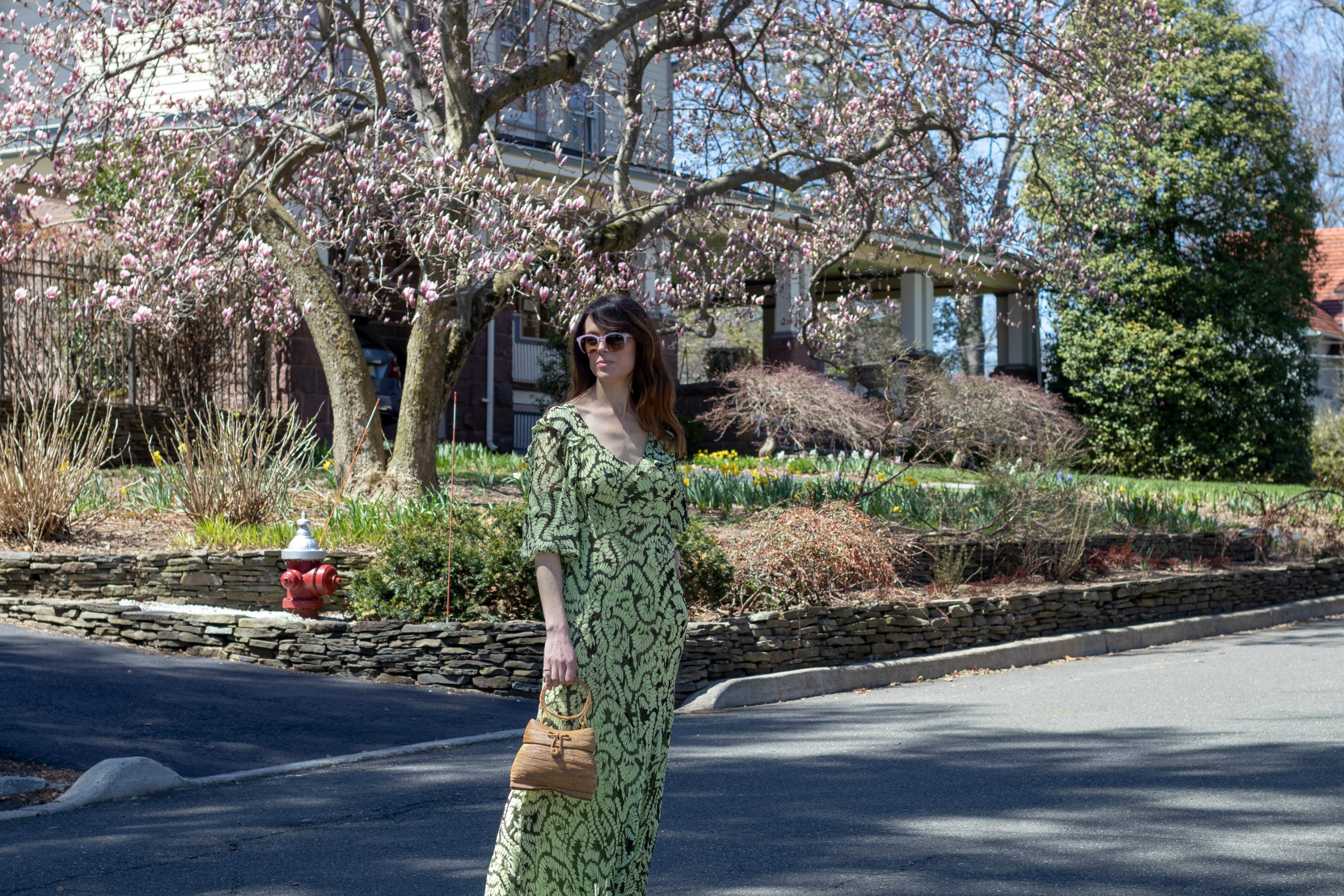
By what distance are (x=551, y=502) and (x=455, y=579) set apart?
6000 mm

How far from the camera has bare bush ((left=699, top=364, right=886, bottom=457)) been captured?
18.2 meters

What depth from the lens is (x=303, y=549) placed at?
977cm

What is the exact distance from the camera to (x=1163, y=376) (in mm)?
25734

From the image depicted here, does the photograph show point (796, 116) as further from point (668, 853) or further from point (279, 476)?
point (668, 853)

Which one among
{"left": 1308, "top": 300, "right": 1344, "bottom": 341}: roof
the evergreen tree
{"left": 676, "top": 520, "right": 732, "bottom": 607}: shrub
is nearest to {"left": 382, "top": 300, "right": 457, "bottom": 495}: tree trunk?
{"left": 676, "top": 520, "right": 732, "bottom": 607}: shrub

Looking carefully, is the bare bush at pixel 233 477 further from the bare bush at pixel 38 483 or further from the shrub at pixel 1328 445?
the shrub at pixel 1328 445

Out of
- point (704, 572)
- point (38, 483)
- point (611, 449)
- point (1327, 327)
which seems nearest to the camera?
point (611, 449)

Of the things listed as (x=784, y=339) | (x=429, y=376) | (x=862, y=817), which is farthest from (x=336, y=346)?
(x=784, y=339)

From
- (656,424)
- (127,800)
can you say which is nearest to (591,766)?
(656,424)

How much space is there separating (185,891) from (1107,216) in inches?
659

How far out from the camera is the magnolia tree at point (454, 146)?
474 inches

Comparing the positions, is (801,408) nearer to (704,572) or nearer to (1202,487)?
(704,572)

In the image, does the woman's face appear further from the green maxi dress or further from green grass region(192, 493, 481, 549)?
green grass region(192, 493, 481, 549)

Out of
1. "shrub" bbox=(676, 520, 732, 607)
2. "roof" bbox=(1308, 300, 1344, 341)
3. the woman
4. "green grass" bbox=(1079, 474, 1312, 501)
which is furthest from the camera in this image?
"roof" bbox=(1308, 300, 1344, 341)
